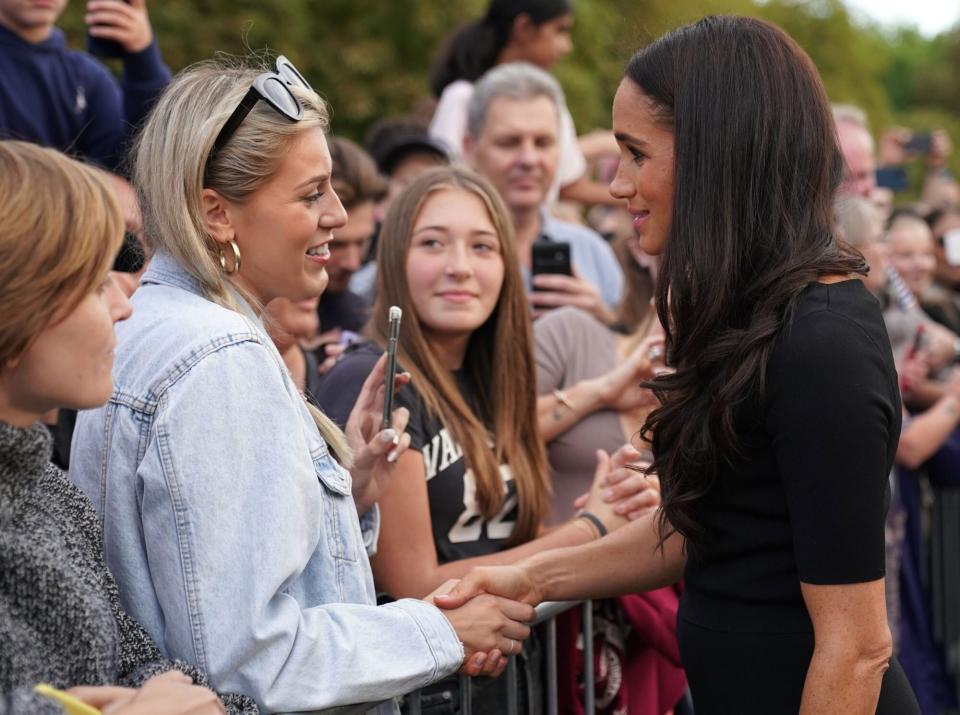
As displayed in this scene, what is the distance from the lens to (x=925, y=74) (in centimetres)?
5941

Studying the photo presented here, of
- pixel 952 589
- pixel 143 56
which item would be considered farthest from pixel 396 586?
pixel 952 589

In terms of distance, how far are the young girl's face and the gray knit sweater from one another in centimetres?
179

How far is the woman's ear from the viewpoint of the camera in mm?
2609

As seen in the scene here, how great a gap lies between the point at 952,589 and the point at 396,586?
12.8 ft

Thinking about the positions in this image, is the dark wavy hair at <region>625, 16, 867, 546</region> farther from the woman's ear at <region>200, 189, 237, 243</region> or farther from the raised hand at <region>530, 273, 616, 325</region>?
the raised hand at <region>530, 273, 616, 325</region>

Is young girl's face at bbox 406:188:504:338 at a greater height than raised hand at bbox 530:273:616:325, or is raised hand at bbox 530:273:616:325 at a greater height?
young girl's face at bbox 406:188:504:338

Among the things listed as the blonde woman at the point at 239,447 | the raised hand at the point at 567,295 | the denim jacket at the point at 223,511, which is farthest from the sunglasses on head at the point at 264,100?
the raised hand at the point at 567,295

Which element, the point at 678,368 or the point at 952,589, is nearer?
the point at 678,368

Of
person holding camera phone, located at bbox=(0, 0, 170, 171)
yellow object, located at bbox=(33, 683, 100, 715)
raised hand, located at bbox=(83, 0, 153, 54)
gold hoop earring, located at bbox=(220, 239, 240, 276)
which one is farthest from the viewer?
raised hand, located at bbox=(83, 0, 153, 54)

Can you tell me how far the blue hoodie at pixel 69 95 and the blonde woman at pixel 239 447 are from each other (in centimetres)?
176

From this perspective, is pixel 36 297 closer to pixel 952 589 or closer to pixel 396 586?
pixel 396 586

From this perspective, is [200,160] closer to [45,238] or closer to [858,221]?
[45,238]

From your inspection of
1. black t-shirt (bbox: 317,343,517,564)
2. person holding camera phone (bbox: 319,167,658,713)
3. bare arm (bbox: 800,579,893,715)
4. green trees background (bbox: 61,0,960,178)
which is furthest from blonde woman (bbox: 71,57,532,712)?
green trees background (bbox: 61,0,960,178)

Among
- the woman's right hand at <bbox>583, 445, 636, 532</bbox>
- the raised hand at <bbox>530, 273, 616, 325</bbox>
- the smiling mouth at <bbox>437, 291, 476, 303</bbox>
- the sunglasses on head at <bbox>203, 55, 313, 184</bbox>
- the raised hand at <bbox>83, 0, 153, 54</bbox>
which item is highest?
the raised hand at <bbox>83, 0, 153, 54</bbox>
